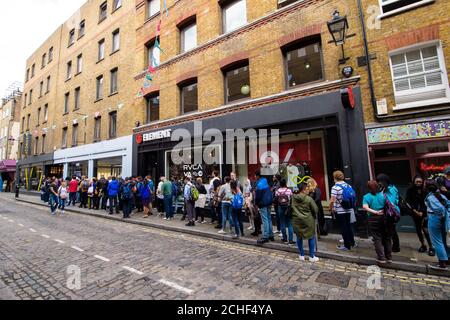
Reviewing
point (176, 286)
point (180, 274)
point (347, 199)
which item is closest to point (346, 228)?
point (347, 199)

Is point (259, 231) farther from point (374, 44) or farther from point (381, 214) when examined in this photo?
point (374, 44)

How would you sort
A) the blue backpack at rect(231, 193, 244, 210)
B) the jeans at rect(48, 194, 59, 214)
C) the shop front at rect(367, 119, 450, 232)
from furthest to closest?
the jeans at rect(48, 194, 59, 214) → the blue backpack at rect(231, 193, 244, 210) → the shop front at rect(367, 119, 450, 232)

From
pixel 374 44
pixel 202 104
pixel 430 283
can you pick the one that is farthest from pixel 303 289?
pixel 202 104

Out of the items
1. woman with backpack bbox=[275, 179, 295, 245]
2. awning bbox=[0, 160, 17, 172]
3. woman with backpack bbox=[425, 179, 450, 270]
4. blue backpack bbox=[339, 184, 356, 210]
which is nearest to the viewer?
woman with backpack bbox=[425, 179, 450, 270]

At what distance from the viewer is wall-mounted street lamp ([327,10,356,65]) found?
660cm

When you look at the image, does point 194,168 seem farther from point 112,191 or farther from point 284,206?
point 284,206

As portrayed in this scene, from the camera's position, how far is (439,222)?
13.5 feet

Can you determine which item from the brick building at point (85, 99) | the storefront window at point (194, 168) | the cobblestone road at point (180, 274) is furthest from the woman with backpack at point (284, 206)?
the brick building at point (85, 99)

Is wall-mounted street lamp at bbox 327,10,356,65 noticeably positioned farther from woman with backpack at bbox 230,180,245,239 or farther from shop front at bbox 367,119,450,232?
woman with backpack at bbox 230,180,245,239

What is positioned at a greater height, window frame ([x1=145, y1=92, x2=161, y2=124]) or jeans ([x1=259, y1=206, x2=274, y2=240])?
window frame ([x1=145, y1=92, x2=161, y2=124])

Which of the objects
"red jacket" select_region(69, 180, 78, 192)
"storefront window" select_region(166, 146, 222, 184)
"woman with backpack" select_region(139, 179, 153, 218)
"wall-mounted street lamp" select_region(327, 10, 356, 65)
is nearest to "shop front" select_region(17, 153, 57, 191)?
"red jacket" select_region(69, 180, 78, 192)

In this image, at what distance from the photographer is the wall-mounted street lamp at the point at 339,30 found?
6.60 m

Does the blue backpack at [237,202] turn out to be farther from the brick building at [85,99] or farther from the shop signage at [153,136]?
the brick building at [85,99]

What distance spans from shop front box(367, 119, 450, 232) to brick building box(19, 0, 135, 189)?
39.9 feet
